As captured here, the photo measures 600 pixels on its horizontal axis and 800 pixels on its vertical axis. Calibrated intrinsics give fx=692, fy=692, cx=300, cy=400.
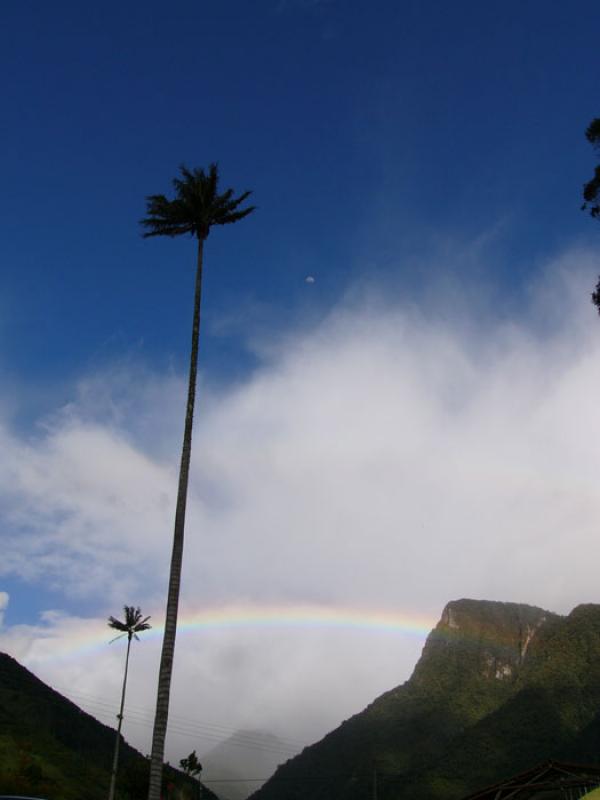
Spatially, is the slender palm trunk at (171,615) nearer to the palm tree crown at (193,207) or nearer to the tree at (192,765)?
the palm tree crown at (193,207)

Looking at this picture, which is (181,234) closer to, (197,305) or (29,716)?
(197,305)

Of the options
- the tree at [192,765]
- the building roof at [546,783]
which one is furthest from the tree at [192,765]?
the building roof at [546,783]

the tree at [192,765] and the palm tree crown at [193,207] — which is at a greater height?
the palm tree crown at [193,207]

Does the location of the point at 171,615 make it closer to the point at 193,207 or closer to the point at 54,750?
the point at 193,207

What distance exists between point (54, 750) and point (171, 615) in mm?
83399

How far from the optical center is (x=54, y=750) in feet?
294

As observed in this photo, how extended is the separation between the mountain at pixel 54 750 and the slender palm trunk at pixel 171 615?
46277mm

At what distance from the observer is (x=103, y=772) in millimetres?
92938

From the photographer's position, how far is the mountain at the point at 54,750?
68125mm

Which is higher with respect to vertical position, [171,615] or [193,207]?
[193,207]

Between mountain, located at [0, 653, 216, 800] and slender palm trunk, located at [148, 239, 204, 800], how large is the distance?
46.3m

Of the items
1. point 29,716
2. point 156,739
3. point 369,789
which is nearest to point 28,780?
point 29,716

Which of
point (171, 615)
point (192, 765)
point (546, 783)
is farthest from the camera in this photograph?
point (192, 765)

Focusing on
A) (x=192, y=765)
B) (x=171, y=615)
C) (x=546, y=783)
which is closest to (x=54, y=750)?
(x=192, y=765)
